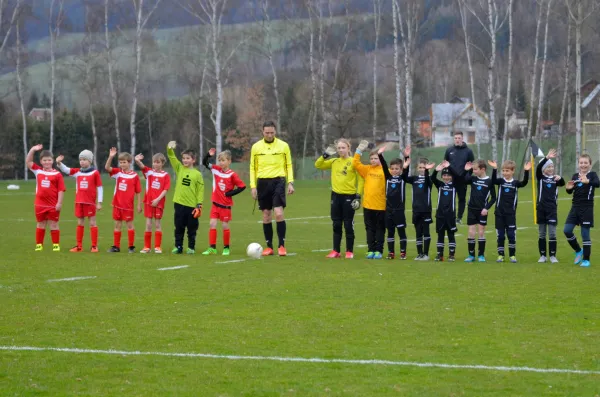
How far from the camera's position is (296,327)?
9.19m

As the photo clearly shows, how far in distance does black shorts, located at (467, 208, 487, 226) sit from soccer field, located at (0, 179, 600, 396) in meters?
0.84

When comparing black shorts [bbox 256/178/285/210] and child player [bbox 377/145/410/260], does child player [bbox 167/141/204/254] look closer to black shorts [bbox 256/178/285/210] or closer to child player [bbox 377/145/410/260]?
black shorts [bbox 256/178/285/210]

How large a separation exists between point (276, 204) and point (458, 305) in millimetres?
6170

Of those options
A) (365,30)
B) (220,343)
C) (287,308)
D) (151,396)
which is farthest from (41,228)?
(365,30)

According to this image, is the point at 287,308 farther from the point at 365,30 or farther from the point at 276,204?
the point at 365,30

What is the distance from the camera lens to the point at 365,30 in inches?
2864

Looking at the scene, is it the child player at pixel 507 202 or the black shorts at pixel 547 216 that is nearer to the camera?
the black shorts at pixel 547 216

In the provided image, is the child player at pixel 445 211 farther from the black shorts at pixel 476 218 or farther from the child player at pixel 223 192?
the child player at pixel 223 192

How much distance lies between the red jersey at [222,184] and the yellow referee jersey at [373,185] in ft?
7.47

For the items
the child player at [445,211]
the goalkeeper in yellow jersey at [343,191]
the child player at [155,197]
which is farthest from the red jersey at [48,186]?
the child player at [445,211]

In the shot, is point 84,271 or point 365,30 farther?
point 365,30

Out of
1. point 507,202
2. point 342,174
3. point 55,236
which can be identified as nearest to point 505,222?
point 507,202

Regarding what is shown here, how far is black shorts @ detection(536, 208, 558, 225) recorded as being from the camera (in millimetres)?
15398

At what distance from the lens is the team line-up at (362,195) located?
15523mm
